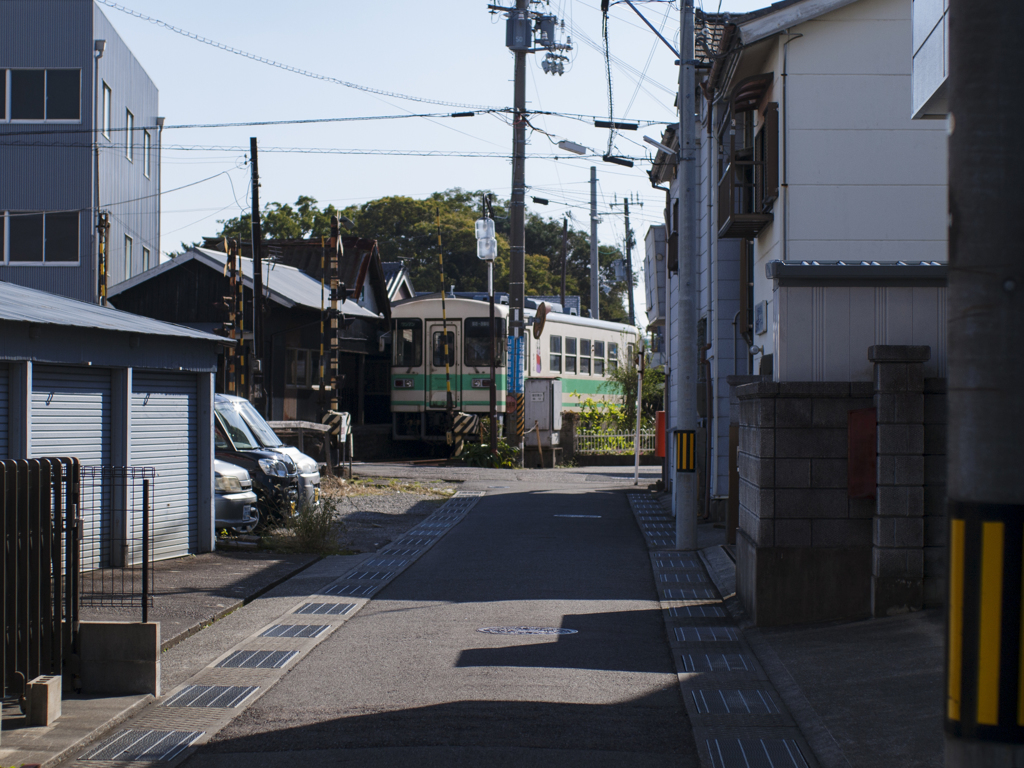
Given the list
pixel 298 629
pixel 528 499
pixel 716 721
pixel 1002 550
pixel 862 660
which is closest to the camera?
pixel 1002 550

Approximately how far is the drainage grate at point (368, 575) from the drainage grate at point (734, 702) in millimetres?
4957

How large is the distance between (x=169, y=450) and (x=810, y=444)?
6.81 m

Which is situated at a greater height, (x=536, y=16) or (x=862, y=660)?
(x=536, y=16)

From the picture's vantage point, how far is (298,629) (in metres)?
7.94

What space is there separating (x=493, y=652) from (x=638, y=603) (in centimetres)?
250

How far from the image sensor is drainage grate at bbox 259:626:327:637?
7738 mm

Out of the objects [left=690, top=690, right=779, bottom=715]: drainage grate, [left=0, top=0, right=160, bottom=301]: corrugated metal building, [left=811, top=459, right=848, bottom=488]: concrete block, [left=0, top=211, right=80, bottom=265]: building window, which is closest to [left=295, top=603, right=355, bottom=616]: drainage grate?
[left=690, top=690, right=779, bottom=715]: drainage grate

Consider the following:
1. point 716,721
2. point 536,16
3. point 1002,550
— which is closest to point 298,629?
point 716,721

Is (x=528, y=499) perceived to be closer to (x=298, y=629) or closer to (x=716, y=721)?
(x=298, y=629)

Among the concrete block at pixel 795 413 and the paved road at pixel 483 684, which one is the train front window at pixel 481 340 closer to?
the paved road at pixel 483 684

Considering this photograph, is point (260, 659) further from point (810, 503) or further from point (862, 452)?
point (862, 452)

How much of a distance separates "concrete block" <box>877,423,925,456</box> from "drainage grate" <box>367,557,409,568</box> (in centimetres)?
565

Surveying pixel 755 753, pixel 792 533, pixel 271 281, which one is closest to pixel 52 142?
pixel 271 281

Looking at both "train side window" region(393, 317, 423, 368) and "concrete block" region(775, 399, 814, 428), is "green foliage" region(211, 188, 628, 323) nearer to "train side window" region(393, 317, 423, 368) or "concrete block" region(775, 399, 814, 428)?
"train side window" region(393, 317, 423, 368)
